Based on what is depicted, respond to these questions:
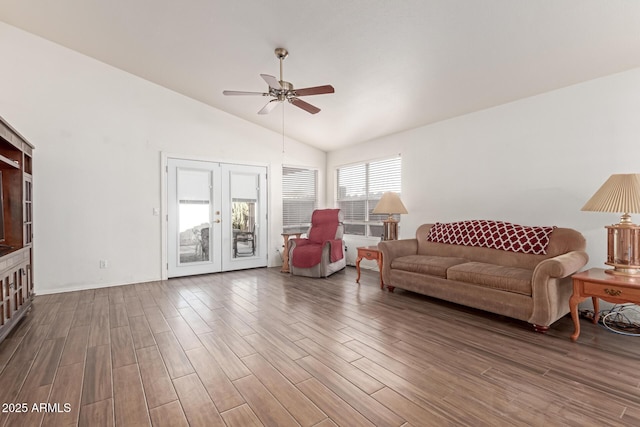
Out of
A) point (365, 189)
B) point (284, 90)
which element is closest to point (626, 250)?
point (284, 90)

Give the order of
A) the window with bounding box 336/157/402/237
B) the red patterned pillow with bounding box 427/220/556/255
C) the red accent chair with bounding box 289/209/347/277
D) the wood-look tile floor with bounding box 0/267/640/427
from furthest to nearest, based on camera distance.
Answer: the window with bounding box 336/157/402/237 → the red accent chair with bounding box 289/209/347/277 → the red patterned pillow with bounding box 427/220/556/255 → the wood-look tile floor with bounding box 0/267/640/427

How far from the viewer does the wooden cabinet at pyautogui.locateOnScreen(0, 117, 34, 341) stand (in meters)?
2.77

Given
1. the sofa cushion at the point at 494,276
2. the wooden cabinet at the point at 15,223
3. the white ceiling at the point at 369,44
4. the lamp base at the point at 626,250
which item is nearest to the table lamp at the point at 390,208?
the white ceiling at the point at 369,44

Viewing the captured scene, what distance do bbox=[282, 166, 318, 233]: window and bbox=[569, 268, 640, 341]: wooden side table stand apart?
4.78 metres

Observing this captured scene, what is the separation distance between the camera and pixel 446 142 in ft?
14.9

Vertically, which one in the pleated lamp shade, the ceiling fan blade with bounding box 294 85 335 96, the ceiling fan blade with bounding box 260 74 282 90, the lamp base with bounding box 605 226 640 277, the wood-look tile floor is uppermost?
the ceiling fan blade with bounding box 260 74 282 90

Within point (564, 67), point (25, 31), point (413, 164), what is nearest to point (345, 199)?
point (413, 164)

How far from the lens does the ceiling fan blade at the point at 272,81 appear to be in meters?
2.86

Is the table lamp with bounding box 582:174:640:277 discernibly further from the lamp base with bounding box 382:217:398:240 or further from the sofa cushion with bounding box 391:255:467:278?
the lamp base with bounding box 382:217:398:240

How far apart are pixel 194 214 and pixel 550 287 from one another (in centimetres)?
504

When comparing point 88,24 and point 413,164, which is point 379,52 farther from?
point 88,24

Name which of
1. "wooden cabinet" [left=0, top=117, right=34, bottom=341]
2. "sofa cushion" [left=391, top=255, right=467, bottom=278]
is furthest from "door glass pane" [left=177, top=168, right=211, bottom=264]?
"sofa cushion" [left=391, top=255, right=467, bottom=278]

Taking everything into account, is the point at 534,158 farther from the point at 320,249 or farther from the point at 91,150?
the point at 91,150

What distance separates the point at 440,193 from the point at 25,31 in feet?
20.3
